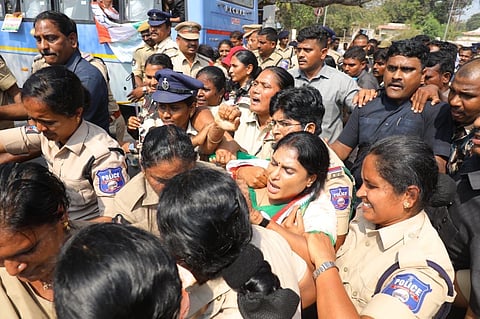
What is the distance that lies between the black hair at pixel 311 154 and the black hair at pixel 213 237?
887 mm

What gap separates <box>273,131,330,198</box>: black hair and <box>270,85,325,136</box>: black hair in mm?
456

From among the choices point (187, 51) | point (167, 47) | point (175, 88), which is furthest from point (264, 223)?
point (167, 47)

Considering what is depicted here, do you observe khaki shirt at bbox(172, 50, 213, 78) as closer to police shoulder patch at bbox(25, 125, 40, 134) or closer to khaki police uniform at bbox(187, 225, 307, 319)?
police shoulder patch at bbox(25, 125, 40, 134)

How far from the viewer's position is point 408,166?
1.61 m

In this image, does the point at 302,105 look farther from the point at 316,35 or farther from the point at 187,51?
the point at 187,51

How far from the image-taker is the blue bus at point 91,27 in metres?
6.51

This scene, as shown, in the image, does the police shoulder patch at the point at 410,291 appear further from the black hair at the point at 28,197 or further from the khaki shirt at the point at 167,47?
the khaki shirt at the point at 167,47

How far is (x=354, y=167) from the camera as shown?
2893 mm

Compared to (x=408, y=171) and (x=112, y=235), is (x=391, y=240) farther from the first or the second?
(x=112, y=235)

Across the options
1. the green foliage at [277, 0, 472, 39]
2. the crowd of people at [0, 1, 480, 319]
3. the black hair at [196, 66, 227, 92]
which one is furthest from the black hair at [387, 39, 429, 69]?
the green foliage at [277, 0, 472, 39]

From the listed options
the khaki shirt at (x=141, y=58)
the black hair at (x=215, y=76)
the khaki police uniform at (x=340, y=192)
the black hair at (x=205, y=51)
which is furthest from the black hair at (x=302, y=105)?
the black hair at (x=205, y=51)

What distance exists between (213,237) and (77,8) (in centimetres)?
698

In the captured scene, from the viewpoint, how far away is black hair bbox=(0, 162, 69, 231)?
4.10 ft

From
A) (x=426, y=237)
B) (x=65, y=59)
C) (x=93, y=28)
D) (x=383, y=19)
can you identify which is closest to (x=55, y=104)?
(x=65, y=59)
